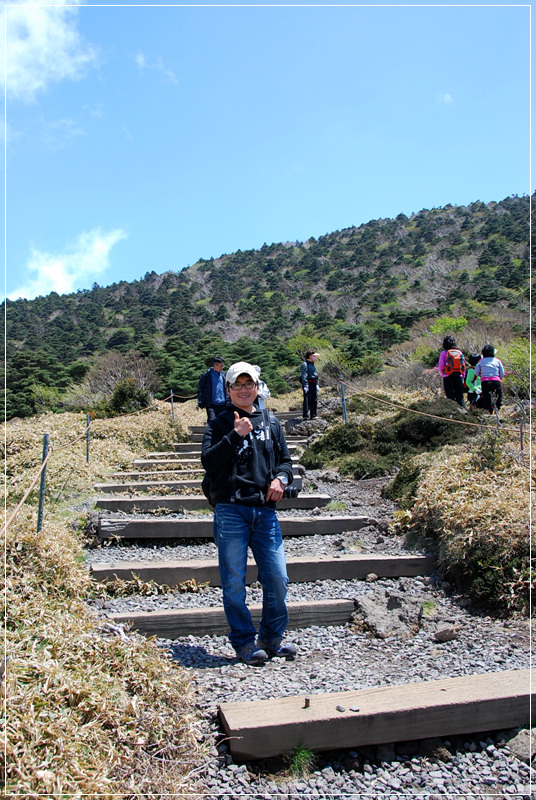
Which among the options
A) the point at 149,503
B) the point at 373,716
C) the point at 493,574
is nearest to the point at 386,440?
the point at 149,503

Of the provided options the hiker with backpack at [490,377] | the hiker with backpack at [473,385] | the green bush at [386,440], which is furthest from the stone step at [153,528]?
the hiker with backpack at [473,385]

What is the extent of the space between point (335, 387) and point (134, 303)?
→ 41.4 m

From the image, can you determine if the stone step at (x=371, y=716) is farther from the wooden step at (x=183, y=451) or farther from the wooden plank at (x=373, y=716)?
the wooden step at (x=183, y=451)

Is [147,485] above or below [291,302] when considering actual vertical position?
below

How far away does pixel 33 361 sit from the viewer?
2428cm

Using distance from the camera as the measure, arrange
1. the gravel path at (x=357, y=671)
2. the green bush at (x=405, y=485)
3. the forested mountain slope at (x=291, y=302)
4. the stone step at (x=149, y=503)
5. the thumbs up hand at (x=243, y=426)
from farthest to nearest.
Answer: the forested mountain slope at (x=291, y=302) < the stone step at (x=149, y=503) < the green bush at (x=405, y=485) < the thumbs up hand at (x=243, y=426) < the gravel path at (x=357, y=671)

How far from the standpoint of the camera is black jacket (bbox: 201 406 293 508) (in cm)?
304

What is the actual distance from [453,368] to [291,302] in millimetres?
39852

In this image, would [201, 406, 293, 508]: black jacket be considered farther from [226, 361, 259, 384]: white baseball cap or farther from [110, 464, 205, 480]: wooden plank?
[110, 464, 205, 480]: wooden plank

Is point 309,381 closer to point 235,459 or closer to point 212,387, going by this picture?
point 212,387

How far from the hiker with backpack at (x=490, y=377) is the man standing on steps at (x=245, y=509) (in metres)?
7.03

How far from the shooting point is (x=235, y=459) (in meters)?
3.11

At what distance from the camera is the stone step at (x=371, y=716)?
2.21 m

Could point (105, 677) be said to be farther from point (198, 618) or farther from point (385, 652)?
point (385, 652)
